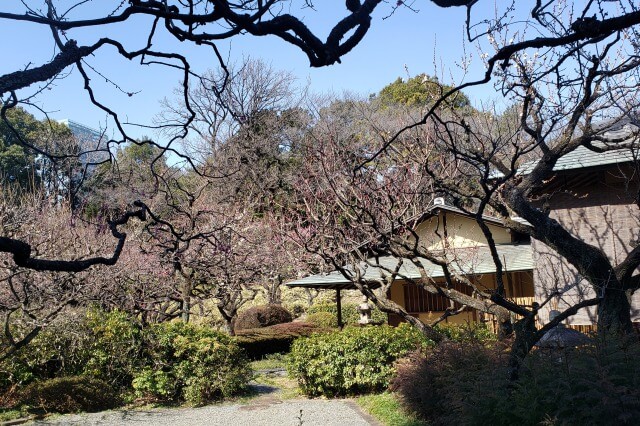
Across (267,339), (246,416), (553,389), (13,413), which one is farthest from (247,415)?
(267,339)

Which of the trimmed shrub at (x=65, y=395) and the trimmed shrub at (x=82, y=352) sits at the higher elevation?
the trimmed shrub at (x=82, y=352)

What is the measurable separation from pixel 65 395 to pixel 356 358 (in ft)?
18.1

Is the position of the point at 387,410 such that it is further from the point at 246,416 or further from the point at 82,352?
the point at 82,352

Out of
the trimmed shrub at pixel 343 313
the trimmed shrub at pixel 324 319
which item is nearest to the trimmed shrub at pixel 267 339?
the trimmed shrub at pixel 324 319

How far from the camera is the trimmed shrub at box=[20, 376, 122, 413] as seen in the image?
41.0ft

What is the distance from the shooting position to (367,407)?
1180 cm

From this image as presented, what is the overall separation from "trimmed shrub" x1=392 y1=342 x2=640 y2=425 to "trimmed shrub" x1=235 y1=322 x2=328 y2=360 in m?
13.8

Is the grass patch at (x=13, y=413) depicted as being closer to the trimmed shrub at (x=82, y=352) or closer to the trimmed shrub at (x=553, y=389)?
the trimmed shrub at (x=82, y=352)

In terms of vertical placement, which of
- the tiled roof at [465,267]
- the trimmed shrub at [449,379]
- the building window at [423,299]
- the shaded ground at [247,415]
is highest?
the tiled roof at [465,267]

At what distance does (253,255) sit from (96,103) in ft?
56.4

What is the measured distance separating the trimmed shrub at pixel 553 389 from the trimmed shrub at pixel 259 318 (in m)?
18.9

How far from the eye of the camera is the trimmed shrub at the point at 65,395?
41.0 ft

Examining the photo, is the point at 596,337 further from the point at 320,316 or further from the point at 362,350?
the point at 320,316

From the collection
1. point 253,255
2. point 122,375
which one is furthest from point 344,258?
point 253,255
